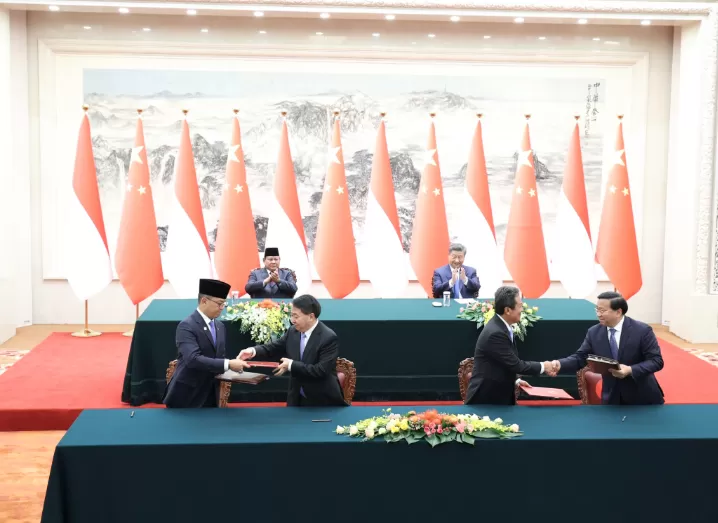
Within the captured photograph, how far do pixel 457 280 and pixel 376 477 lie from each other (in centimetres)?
415

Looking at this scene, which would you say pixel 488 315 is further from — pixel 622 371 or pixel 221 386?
pixel 221 386

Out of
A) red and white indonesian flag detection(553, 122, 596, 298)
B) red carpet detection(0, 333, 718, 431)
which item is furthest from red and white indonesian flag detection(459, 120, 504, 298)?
red carpet detection(0, 333, 718, 431)

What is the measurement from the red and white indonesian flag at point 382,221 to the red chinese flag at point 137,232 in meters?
2.43

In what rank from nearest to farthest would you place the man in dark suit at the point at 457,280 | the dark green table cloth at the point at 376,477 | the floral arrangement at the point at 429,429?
the dark green table cloth at the point at 376,477
the floral arrangement at the point at 429,429
the man in dark suit at the point at 457,280

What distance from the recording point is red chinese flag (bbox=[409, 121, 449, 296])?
936 centimetres

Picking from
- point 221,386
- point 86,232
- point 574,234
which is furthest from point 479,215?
point 221,386

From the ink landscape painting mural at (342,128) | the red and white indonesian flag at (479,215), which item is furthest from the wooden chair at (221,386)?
the ink landscape painting mural at (342,128)

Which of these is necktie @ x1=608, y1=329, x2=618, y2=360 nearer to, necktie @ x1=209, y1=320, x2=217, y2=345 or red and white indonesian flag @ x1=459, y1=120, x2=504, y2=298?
necktie @ x1=209, y1=320, x2=217, y2=345

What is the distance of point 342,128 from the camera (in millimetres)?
10195

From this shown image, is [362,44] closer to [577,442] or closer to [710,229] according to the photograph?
[710,229]

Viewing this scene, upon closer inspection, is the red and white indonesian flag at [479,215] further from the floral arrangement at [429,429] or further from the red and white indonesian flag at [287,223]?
the floral arrangement at [429,429]

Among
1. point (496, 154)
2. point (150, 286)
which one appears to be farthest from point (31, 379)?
point (496, 154)

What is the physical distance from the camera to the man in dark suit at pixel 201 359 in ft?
15.4

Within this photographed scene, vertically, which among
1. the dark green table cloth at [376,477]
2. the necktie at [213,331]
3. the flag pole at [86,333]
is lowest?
the flag pole at [86,333]
